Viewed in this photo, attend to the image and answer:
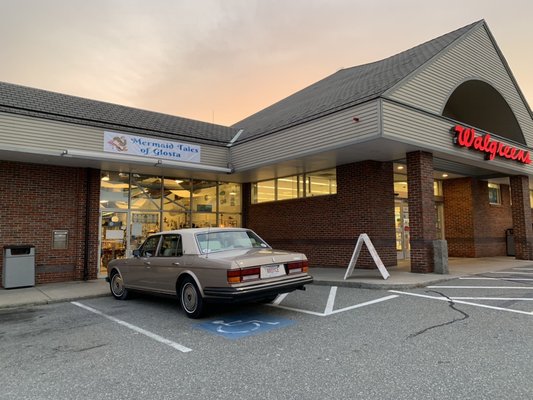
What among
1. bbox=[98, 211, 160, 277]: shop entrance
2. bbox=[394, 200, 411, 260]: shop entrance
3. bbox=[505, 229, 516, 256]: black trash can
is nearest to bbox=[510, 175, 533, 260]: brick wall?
bbox=[505, 229, 516, 256]: black trash can

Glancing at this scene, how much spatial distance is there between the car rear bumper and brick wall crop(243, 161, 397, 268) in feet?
23.1

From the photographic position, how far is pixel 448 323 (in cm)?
592

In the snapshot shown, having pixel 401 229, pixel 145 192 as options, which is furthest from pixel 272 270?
pixel 401 229

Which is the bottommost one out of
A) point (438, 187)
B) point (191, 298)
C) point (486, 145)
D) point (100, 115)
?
point (191, 298)

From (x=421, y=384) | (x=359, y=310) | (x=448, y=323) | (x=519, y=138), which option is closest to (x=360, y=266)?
(x=359, y=310)

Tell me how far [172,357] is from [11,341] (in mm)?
2818

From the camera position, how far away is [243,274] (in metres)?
6.11

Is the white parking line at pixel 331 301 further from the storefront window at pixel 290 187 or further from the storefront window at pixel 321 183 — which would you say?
the storefront window at pixel 290 187

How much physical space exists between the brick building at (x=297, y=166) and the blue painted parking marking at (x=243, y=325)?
565 centimetres

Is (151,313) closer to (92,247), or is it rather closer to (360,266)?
(92,247)

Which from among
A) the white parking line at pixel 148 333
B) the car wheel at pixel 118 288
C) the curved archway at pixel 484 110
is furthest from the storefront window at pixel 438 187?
A: the white parking line at pixel 148 333

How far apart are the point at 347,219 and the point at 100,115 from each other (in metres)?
8.90

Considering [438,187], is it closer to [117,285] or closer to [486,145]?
[486,145]

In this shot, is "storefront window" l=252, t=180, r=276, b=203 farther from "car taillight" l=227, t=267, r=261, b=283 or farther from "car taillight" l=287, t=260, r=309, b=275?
"car taillight" l=227, t=267, r=261, b=283
